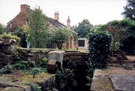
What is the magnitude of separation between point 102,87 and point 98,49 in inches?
95.7

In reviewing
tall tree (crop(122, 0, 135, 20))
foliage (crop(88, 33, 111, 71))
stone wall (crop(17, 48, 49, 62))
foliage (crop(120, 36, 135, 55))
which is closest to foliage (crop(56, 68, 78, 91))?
foliage (crop(88, 33, 111, 71))

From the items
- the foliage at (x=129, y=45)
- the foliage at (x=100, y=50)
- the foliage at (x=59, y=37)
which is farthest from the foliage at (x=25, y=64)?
the foliage at (x=129, y=45)

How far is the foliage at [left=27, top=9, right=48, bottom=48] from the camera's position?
10.9 m

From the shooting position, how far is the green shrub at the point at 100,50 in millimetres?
4614

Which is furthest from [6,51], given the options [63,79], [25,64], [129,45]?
[129,45]

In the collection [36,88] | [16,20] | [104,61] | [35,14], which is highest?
[16,20]

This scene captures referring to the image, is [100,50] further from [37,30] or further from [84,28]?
[84,28]

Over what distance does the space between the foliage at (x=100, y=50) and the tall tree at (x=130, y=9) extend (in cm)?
1855

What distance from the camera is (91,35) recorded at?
5051 mm

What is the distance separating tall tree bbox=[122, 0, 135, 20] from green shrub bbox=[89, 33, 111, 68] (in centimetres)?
1855

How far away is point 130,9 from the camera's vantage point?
20.8 metres

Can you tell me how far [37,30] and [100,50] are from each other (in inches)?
309

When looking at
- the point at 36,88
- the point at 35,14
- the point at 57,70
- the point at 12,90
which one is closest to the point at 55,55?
the point at 57,70

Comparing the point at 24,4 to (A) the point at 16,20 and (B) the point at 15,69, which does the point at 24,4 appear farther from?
(B) the point at 15,69
